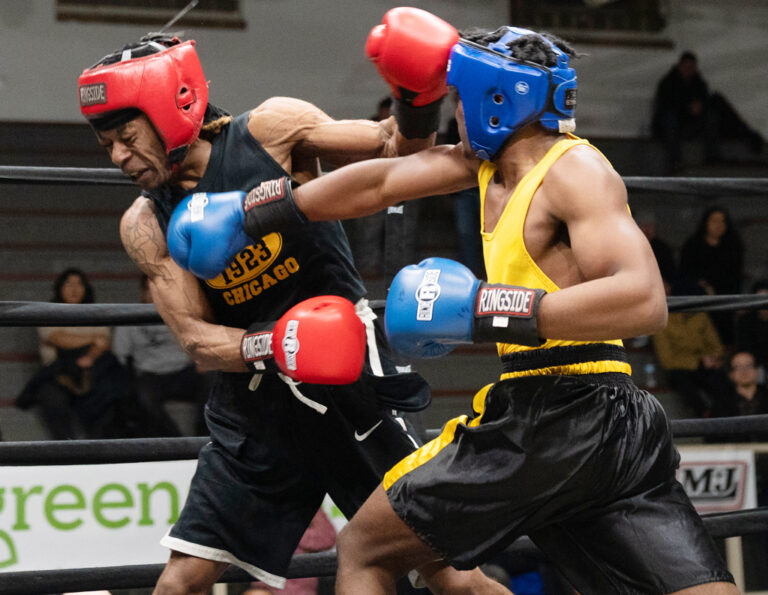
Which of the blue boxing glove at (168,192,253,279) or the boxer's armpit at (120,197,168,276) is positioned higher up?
the blue boxing glove at (168,192,253,279)

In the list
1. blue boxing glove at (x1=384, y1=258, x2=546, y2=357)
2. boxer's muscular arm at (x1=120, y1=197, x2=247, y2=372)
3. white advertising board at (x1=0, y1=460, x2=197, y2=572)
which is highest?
blue boxing glove at (x1=384, y1=258, x2=546, y2=357)

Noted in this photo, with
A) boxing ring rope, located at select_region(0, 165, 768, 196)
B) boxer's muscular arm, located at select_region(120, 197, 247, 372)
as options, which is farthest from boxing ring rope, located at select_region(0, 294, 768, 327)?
boxing ring rope, located at select_region(0, 165, 768, 196)

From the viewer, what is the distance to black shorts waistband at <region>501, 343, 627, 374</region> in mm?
1731

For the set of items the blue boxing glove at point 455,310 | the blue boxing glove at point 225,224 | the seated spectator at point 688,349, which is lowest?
the seated spectator at point 688,349

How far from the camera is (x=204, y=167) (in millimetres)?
2102

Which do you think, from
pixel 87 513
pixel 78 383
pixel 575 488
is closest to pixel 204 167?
pixel 575 488

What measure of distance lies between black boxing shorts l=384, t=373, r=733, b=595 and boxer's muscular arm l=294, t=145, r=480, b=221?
38 centimetres

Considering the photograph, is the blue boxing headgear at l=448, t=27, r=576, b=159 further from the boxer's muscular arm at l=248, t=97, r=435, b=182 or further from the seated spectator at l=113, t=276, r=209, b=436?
the seated spectator at l=113, t=276, r=209, b=436

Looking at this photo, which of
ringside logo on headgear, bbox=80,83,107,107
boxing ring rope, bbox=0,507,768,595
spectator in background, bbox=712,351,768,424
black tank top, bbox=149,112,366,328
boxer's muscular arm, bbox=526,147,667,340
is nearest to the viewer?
boxer's muscular arm, bbox=526,147,667,340

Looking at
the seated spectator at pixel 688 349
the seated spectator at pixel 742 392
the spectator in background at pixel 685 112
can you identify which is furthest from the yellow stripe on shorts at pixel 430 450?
the spectator in background at pixel 685 112

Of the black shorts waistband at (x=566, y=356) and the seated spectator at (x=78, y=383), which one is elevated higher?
the black shorts waistband at (x=566, y=356)

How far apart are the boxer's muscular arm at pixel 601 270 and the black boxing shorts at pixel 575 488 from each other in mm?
171

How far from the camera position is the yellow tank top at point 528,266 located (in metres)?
1.68

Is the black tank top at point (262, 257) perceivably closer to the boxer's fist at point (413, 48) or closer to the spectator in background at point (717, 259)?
the boxer's fist at point (413, 48)
